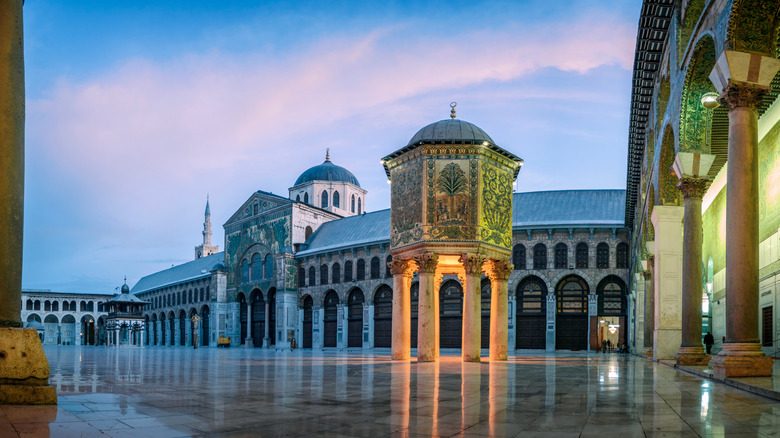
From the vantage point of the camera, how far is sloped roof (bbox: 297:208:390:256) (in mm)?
50000

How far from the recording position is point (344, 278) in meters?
51.2

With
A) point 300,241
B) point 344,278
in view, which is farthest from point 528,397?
point 300,241

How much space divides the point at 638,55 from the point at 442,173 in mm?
6779

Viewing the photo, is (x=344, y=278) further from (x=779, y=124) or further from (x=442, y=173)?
(x=779, y=124)

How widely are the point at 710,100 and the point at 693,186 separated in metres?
2.02

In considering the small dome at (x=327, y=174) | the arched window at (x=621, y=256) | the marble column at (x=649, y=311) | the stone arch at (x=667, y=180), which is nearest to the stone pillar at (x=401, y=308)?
the stone arch at (x=667, y=180)

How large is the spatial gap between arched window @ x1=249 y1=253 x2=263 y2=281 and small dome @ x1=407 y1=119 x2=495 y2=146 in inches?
1537

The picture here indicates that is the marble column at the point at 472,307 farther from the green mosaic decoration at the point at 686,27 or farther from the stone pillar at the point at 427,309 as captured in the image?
the green mosaic decoration at the point at 686,27

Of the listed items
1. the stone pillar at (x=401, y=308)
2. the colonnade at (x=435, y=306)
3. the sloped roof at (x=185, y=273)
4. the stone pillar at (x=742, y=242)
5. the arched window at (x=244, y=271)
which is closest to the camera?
the stone pillar at (x=742, y=242)

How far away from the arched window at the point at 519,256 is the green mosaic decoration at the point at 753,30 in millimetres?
33002

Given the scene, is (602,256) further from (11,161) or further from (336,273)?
(11,161)

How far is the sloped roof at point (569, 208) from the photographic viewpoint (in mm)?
42344

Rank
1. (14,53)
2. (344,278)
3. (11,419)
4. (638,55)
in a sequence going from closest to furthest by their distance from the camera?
(11,419) → (14,53) → (638,55) → (344,278)

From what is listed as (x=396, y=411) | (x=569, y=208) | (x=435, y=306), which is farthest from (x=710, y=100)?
(x=569, y=208)
